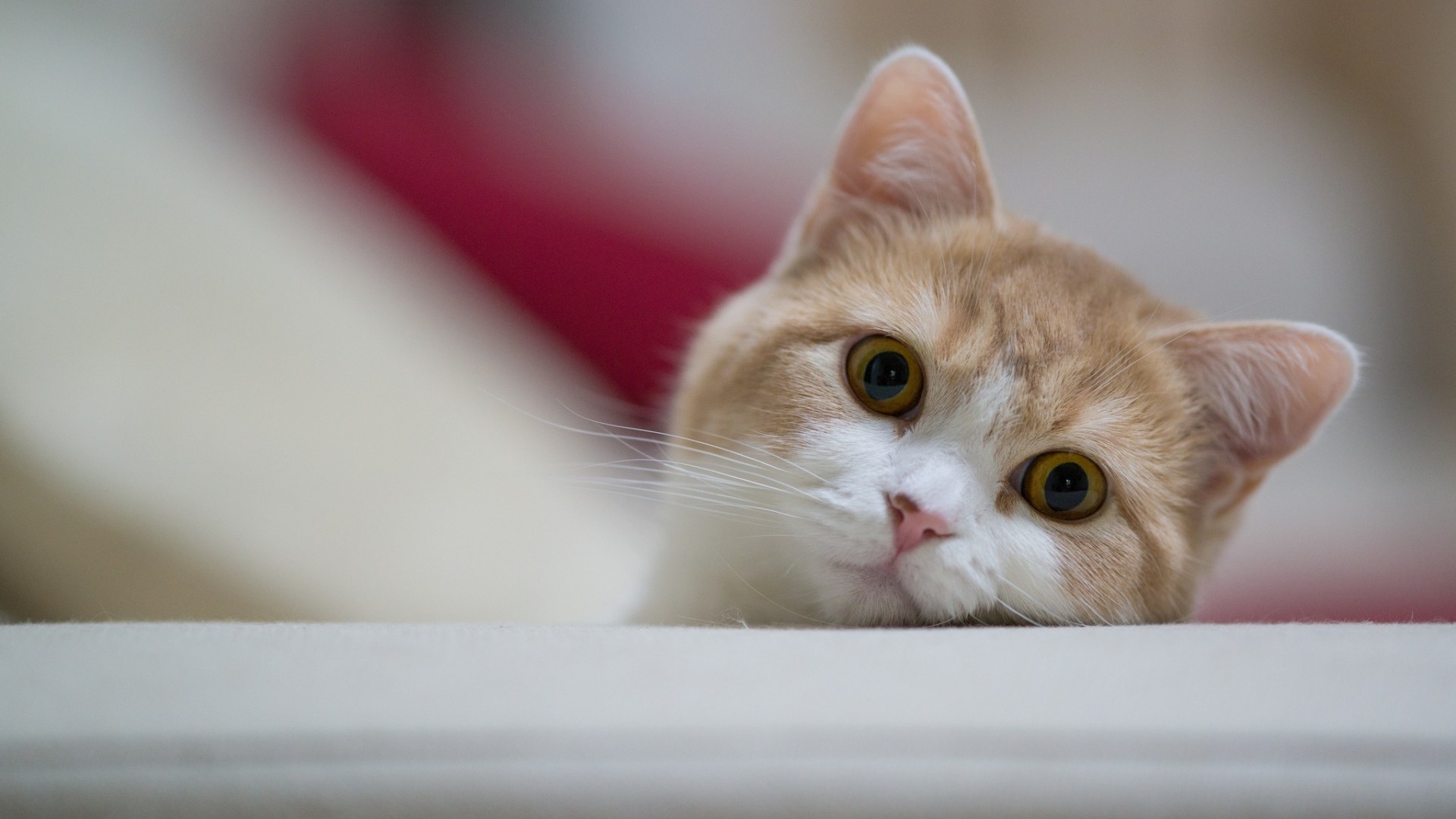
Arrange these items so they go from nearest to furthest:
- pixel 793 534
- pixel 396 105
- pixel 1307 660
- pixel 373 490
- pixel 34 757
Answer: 1. pixel 34 757
2. pixel 1307 660
3. pixel 793 534
4. pixel 373 490
5. pixel 396 105

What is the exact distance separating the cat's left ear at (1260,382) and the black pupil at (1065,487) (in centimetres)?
23

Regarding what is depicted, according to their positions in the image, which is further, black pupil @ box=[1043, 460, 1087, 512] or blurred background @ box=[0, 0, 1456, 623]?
blurred background @ box=[0, 0, 1456, 623]

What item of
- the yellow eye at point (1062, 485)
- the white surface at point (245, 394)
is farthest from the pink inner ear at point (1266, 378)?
the white surface at point (245, 394)

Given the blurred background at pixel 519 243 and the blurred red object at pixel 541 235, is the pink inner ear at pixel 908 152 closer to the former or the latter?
the blurred background at pixel 519 243

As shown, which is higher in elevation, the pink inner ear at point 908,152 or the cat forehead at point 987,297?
the pink inner ear at point 908,152

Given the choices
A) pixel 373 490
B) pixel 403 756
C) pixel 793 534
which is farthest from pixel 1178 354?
pixel 373 490

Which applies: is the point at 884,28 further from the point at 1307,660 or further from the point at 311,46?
the point at 1307,660

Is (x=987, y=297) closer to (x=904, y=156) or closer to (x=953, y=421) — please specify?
(x=953, y=421)

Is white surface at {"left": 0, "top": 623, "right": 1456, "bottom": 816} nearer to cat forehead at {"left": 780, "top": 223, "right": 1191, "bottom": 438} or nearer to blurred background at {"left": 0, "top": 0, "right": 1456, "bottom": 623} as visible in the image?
cat forehead at {"left": 780, "top": 223, "right": 1191, "bottom": 438}

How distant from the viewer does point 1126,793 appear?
55cm

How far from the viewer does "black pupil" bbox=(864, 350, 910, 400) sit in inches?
41.0

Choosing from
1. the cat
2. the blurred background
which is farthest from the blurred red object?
the cat

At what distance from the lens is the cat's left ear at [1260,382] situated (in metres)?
1.06

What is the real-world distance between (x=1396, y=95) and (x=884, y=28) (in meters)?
1.79
